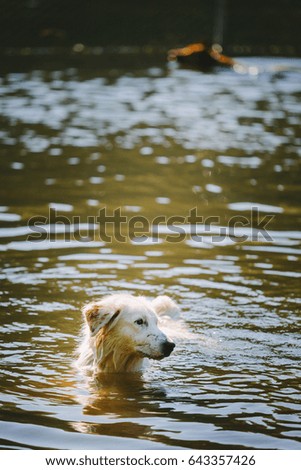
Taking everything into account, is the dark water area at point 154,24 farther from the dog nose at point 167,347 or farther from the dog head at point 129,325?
the dog nose at point 167,347

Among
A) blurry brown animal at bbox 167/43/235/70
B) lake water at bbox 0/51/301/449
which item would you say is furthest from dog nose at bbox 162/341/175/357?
blurry brown animal at bbox 167/43/235/70

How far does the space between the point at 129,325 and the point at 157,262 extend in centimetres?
433

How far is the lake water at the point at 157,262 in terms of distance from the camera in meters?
8.38

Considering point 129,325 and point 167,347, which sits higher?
point 129,325

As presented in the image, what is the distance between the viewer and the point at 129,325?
9.03m

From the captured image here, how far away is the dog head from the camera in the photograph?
8.92m

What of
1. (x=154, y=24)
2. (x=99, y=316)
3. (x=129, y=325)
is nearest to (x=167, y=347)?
(x=129, y=325)

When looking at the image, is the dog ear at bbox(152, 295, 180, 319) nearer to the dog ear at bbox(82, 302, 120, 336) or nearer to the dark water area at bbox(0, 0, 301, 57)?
the dog ear at bbox(82, 302, 120, 336)

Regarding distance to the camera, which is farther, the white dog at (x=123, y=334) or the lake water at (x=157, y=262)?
the white dog at (x=123, y=334)

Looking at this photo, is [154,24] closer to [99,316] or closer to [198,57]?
[198,57]

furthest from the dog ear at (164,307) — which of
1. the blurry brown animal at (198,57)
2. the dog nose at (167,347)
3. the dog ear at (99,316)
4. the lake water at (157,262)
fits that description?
the blurry brown animal at (198,57)

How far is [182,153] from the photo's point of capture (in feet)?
69.5
